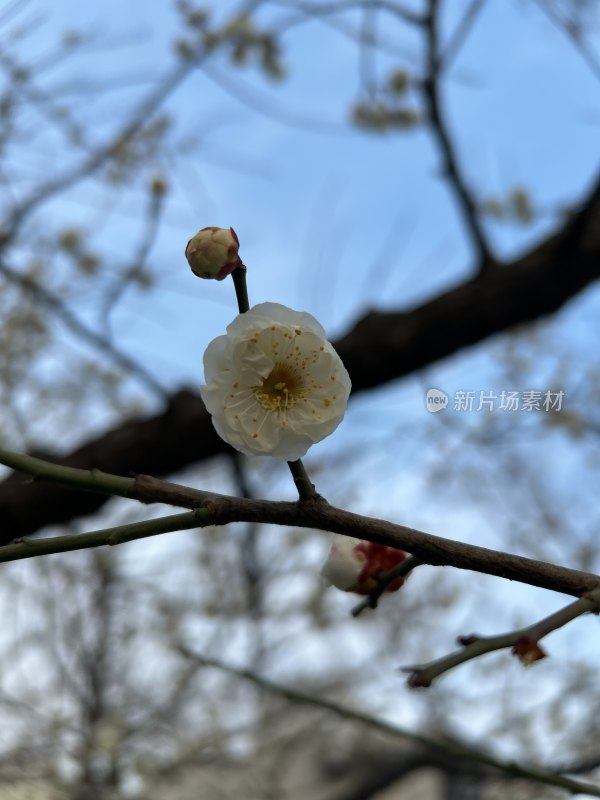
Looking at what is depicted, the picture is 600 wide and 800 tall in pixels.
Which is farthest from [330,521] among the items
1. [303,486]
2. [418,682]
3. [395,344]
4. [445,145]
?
[445,145]

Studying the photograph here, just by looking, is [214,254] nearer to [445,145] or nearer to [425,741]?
[425,741]

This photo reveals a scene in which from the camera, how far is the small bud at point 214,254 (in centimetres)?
74

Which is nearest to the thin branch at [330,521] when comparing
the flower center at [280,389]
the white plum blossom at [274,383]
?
the white plum blossom at [274,383]

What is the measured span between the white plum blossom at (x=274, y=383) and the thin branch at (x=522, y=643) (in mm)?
227

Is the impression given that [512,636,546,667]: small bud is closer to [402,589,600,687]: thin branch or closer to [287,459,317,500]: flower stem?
[402,589,600,687]: thin branch

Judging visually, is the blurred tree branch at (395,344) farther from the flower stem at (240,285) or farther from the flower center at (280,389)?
the flower stem at (240,285)

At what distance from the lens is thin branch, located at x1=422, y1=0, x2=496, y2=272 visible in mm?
2641

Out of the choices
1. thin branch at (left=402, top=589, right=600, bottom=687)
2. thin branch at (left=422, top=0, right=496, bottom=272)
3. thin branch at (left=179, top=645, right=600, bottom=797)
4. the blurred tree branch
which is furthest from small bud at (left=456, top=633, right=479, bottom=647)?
thin branch at (left=422, top=0, right=496, bottom=272)

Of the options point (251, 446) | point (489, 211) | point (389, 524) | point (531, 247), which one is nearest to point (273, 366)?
point (251, 446)

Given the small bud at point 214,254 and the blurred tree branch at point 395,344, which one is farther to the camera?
the blurred tree branch at point 395,344

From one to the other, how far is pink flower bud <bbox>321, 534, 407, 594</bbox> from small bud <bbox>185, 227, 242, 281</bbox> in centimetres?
34

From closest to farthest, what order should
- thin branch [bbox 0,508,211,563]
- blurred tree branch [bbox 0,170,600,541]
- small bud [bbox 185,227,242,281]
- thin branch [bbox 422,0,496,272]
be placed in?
thin branch [bbox 0,508,211,563] < small bud [bbox 185,227,242,281] < blurred tree branch [bbox 0,170,600,541] < thin branch [bbox 422,0,496,272]

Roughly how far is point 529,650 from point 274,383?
42 centimetres

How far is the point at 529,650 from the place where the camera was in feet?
2.13
